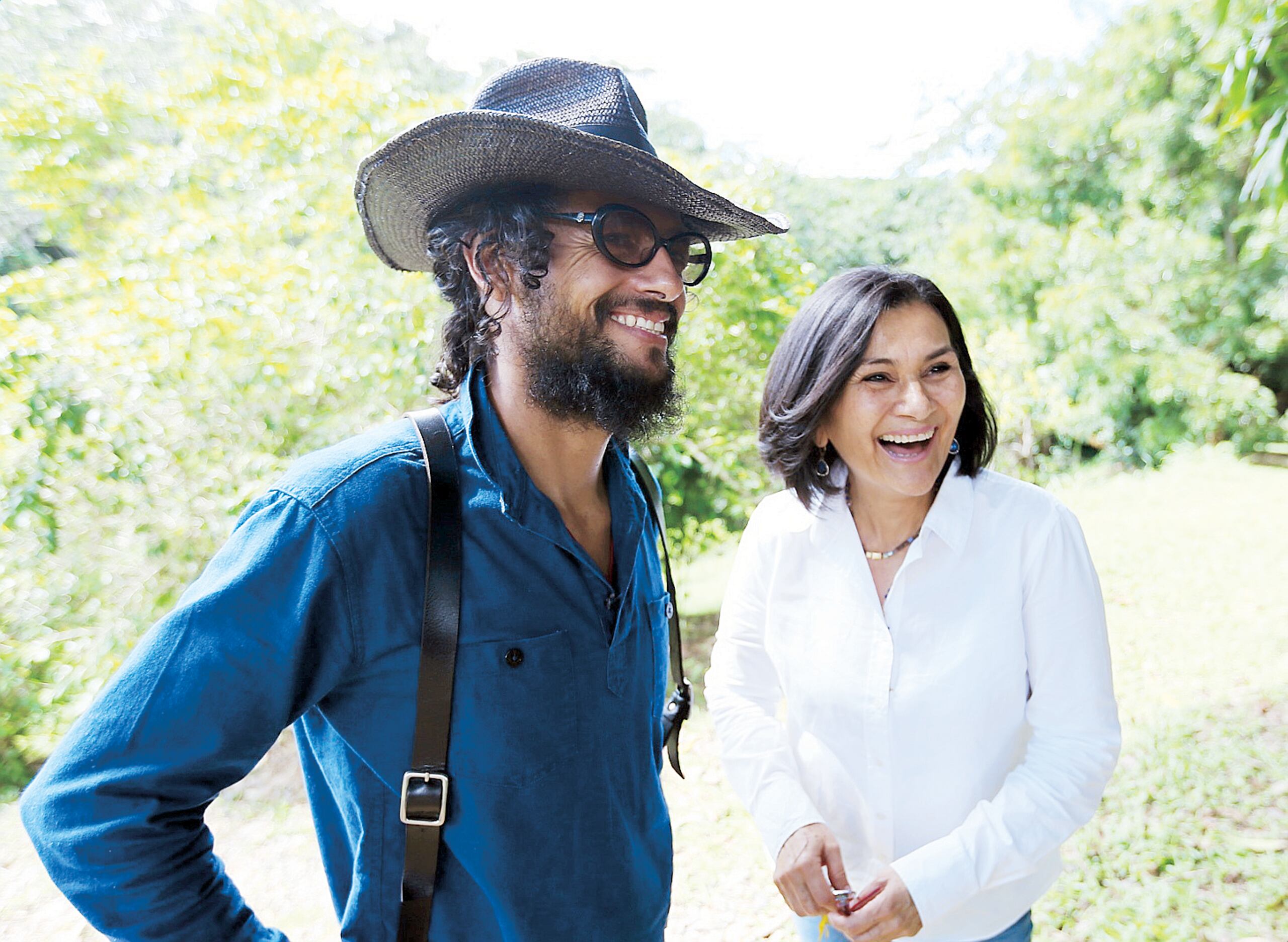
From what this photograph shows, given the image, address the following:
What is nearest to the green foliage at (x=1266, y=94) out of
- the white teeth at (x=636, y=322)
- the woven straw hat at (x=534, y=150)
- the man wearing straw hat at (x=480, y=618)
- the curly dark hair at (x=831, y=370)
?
the curly dark hair at (x=831, y=370)

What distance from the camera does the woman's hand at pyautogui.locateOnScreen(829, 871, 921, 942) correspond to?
161cm

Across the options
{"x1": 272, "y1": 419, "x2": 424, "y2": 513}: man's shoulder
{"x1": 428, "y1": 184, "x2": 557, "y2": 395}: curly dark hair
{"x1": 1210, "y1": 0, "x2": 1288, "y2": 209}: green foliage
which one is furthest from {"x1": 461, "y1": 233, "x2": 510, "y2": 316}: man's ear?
{"x1": 1210, "y1": 0, "x2": 1288, "y2": 209}: green foliage

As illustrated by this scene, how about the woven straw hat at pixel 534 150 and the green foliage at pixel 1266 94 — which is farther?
the green foliage at pixel 1266 94

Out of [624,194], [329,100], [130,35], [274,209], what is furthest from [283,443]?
[130,35]

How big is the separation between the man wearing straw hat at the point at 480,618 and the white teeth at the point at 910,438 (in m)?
0.53

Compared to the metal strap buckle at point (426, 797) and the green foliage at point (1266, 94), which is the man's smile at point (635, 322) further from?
the green foliage at point (1266, 94)

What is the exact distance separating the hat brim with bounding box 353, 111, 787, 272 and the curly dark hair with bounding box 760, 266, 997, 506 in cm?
25

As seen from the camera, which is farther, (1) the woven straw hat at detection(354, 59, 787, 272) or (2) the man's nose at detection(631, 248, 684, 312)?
(2) the man's nose at detection(631, 248, 684, 312)

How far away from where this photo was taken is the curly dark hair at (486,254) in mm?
1548

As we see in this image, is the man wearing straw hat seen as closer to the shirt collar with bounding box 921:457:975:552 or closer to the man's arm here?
the man's arm

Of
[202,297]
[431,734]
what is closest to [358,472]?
[431,734]

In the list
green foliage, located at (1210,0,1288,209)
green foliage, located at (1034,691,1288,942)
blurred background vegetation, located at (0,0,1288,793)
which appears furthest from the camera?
blurred background vegetation, located at (0,0,1288,793)

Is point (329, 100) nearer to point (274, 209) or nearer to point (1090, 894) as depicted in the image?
Answer: point (274, 209)

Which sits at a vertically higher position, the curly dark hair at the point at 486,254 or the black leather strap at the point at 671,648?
the curly dark hair at the point at 486,254
